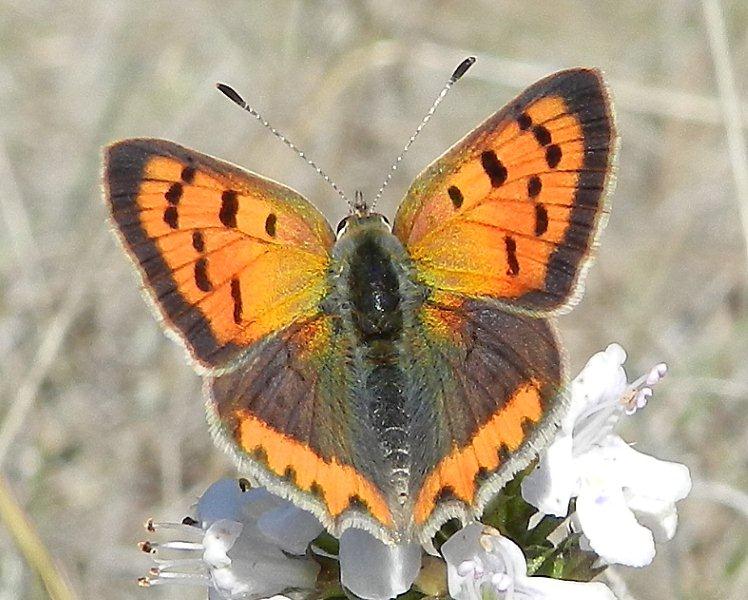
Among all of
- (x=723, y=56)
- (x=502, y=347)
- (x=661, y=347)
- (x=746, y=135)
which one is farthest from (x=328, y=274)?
(x=746, y=135)

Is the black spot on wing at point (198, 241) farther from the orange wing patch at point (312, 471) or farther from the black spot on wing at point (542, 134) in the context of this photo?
the black spot on wing at point (542, 134)

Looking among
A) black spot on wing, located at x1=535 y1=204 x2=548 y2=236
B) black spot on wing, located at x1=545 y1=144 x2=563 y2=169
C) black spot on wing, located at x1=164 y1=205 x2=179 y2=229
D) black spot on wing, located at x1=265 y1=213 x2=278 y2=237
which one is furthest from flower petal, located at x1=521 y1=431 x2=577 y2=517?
black spot on wing, located at x1=164 y1=205 x2=179 y2=229

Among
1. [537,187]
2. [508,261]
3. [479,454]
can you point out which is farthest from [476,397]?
[537,187]

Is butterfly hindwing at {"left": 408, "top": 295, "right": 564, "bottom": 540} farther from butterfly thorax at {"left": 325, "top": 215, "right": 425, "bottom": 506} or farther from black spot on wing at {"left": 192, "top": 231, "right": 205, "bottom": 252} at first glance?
black spot on wing at {"left": 192, "top": 231, "right": 205, "bottom": 252}

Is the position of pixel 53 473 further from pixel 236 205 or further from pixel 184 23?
pixel 184 23

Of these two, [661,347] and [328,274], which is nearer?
[328,274]

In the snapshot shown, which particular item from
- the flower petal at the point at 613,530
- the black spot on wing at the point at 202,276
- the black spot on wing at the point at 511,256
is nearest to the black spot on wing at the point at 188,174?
the black spot on wing at the point at 202,276
